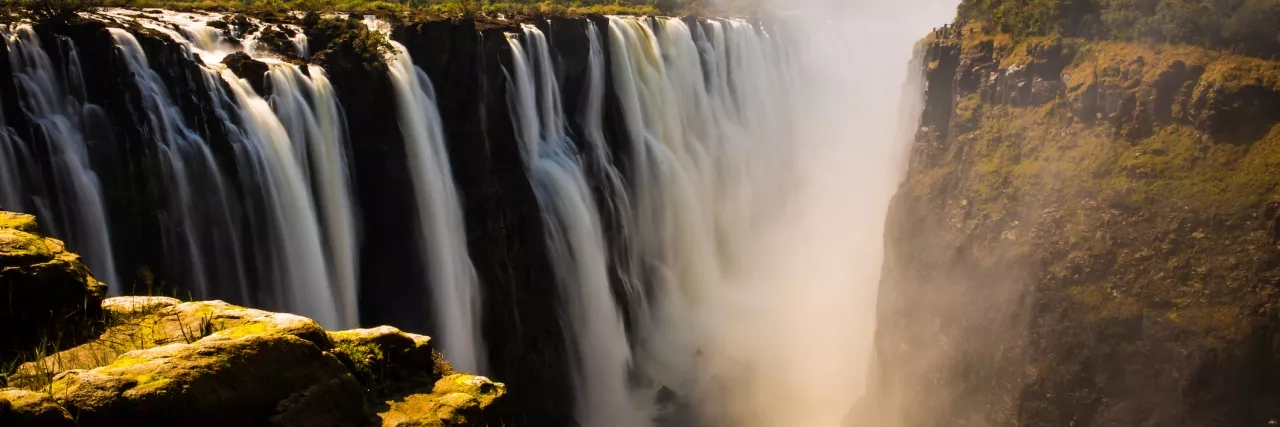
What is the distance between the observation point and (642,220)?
34.2 metres

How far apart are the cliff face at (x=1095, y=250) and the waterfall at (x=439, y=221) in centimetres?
1470

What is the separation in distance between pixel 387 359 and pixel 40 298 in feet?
9.99

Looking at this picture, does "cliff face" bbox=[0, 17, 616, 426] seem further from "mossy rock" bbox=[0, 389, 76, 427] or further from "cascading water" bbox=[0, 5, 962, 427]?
"mossy rock" bbox=[0, 389, 76, 427]

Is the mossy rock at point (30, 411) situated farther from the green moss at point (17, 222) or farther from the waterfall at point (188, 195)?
the waterfall at point (188, 195)

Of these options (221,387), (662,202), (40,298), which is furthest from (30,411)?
(662,202)

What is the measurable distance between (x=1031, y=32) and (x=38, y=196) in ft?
94.9

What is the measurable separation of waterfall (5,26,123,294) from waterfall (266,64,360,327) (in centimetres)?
402

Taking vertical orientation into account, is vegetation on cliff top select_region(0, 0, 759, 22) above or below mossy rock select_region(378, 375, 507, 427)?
above

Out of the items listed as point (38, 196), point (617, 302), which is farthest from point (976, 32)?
point (38, 196)

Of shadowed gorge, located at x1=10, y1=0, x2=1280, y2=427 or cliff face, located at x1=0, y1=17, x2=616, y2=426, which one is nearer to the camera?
shadowed gorge, located at x1=10, y1=0, x2=1280, y2=427

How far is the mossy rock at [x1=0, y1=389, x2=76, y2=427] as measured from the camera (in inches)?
197

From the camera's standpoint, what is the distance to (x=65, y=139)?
15047 mm

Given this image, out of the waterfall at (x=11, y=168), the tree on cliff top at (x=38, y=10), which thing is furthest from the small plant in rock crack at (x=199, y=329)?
the tree on cliff top at (x=38, y=10)

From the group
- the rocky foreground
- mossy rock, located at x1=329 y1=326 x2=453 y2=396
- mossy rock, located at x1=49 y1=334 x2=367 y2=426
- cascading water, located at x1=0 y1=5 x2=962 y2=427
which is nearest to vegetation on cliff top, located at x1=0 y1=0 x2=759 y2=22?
cascading water, located at x1=0 y1=5 x2=962 y2=427
